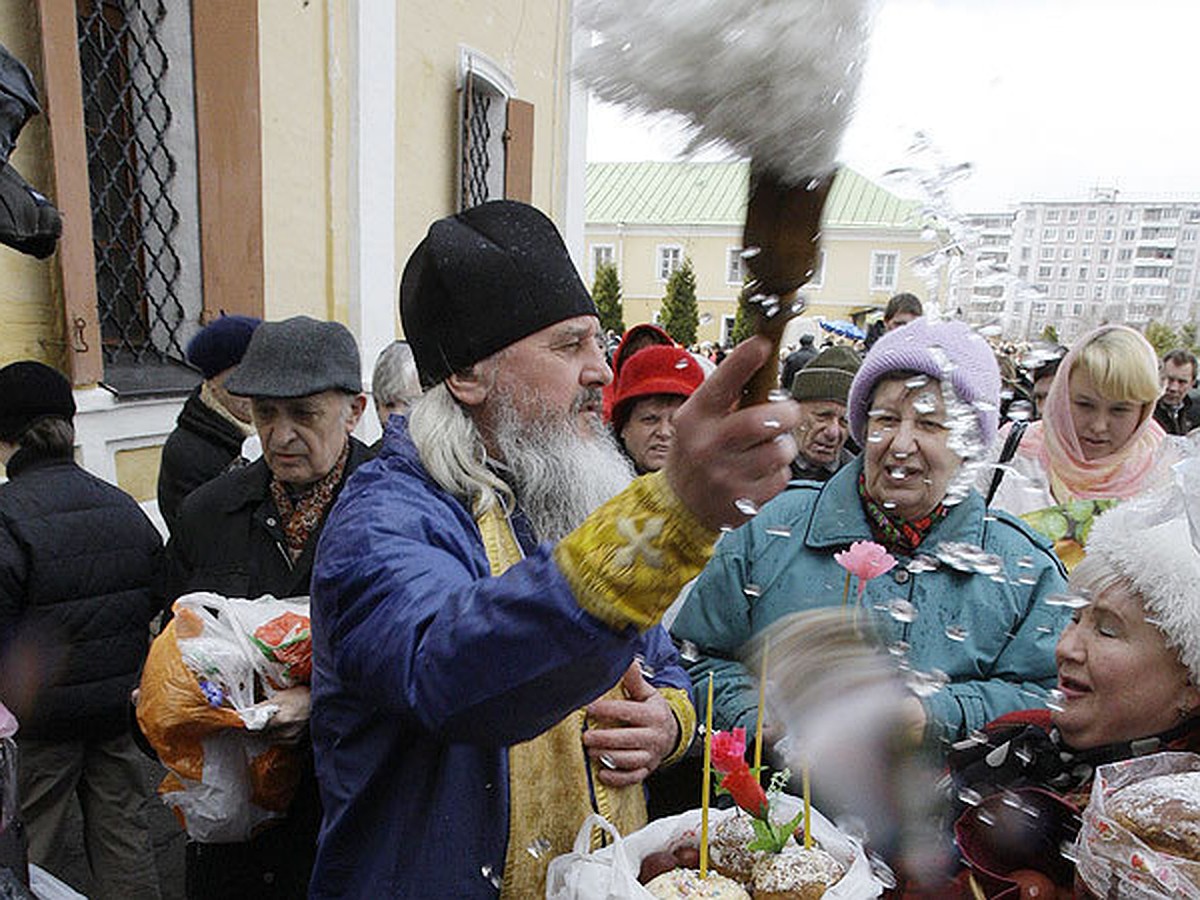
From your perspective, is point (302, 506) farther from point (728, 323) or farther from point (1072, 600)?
point (1072, 600)

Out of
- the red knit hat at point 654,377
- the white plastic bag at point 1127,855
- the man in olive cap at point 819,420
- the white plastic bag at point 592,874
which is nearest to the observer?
the white plastic bag at point 1127,855

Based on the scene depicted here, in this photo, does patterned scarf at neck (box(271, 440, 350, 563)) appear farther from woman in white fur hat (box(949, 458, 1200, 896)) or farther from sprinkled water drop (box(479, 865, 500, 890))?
woman in white fur hat (box(949, 458, 1200, 896))

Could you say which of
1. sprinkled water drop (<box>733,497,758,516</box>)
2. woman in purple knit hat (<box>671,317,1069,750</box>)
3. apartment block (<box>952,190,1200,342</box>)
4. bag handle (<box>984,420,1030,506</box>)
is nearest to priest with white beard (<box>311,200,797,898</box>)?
sprinkled water drop (<box>733,497,758,516</box>)

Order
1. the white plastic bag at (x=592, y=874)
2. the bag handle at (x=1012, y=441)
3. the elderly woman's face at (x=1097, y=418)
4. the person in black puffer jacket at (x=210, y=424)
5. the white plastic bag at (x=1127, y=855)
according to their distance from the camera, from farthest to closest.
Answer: the person in black puffer jacket at (x=210, y=424) < the bag handle at (x=1012, y=441) < the elderly woman's face at (x=1097, y=418) < the white plastic bag at (x=592, y=874) < the white plastic bag at (x=1127, y=855)

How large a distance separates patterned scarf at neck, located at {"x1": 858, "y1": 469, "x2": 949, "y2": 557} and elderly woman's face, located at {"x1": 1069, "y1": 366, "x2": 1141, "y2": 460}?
880mm

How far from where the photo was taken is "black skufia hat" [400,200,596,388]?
1.51 meters

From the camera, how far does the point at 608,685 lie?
3.17 ft

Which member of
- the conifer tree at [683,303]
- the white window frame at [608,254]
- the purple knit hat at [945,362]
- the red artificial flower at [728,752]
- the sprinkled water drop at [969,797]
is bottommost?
the sprinkled water drop at [969,797]

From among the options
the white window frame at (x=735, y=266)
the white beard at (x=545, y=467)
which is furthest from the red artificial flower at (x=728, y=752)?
the white window frame at (x=735, y=266)

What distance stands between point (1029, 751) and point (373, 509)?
3.82 feet

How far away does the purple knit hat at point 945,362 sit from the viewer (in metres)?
1.29

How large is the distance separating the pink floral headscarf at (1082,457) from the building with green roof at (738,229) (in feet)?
4.07

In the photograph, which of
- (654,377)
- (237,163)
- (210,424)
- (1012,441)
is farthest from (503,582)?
(237,163)

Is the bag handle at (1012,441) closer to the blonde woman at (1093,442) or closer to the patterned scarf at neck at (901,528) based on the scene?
the blonde woman at (1093,442)
